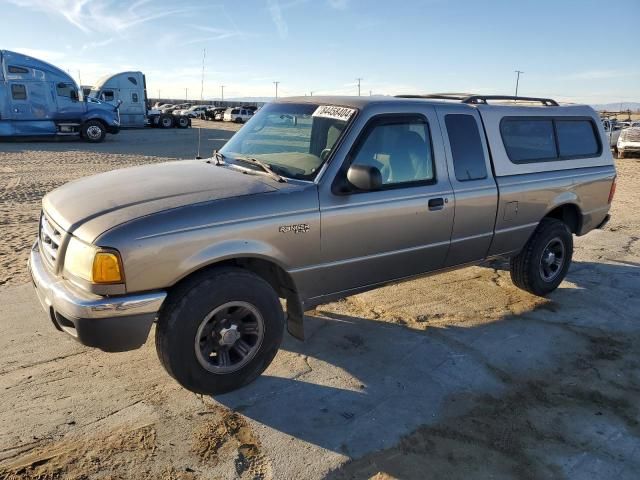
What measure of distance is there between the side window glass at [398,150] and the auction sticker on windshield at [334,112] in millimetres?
193

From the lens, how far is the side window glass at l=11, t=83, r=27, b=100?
20672 millimetres

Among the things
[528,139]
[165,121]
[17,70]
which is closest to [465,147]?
[528,139]

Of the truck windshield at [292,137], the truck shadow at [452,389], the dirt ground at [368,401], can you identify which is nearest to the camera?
the dirt ground at [368,401]

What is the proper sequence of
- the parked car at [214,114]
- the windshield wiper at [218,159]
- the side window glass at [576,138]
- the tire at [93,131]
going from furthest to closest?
the parked car at [214,114], the tire at [93,131], the side window glass at [576,138], the windshield wiper at [218,159]

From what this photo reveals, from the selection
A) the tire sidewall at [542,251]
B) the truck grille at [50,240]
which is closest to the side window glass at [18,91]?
the truck grille at [50,240]

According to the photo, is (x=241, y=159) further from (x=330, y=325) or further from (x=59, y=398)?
(x=59, y=398)

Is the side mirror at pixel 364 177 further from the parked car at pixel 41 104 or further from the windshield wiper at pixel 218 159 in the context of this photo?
the parked car at pixel 41 104

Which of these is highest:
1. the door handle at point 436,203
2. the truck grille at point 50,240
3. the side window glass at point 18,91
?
the side window glass at point 18,91

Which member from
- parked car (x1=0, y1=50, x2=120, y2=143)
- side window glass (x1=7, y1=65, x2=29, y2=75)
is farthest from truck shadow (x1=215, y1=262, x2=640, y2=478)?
side window glass (x1=7, y1=65, x2=29, y2=75)

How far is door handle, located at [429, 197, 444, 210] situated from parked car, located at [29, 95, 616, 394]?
15mm

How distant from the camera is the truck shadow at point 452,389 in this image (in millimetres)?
2967

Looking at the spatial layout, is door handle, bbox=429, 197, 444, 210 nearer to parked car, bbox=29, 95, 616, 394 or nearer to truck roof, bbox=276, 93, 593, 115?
parked car, bbox=29, 95, 616, 394

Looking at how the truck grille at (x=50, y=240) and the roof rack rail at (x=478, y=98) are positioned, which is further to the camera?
the roof rack rail at (x=478, y=98)

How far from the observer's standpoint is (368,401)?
3.38 metres
